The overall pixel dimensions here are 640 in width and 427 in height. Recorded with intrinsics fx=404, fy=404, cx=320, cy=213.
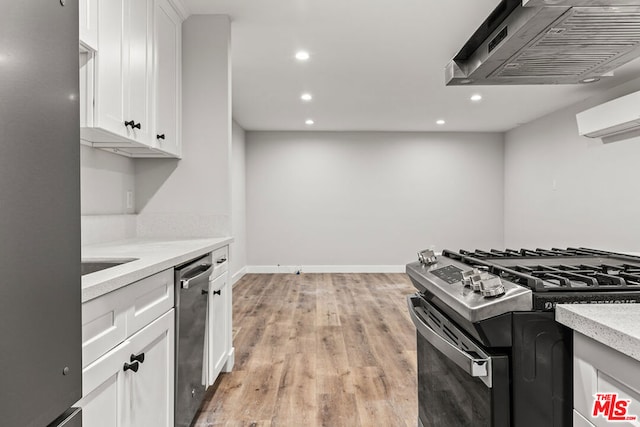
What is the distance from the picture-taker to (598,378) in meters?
0.78

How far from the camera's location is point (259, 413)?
7.01 ft

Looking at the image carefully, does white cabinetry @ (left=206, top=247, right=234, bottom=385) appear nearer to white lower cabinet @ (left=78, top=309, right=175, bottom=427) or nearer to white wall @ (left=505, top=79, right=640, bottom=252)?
white lower cabinet @ (left=78, top=309, right=175, bottom=427)

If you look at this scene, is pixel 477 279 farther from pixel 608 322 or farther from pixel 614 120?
pixel 614 120

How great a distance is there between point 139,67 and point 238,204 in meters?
4.13

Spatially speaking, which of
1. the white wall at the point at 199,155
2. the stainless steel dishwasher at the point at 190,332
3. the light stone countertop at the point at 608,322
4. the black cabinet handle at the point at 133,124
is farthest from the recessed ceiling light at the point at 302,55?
the light stone countertop at the point at 608,322

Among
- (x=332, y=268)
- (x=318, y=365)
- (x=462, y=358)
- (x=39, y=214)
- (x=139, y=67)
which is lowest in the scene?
(x=318, y=365)

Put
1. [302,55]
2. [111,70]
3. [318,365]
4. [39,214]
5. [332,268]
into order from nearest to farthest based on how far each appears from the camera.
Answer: [39,214]
[111,70]
[318,365]
[302,55]
[332,268]

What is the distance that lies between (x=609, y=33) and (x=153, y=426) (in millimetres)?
1921

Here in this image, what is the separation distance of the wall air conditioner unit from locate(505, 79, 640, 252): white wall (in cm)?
11

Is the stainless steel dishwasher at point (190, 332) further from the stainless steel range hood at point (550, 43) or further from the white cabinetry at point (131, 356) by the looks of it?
the stainless steel range hood at point (550, 43)

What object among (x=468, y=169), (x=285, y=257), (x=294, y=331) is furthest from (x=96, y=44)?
(x=468, y=169)

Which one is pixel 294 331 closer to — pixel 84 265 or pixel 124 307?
pixel 84 265

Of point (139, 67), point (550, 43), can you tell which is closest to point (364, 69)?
point (139, 67)

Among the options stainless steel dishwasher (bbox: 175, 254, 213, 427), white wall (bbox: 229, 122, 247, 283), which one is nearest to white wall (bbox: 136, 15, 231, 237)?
stainless steel dishwasher (bbox: 175, 254, 213, 427)
